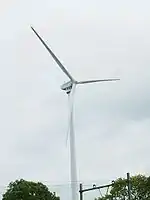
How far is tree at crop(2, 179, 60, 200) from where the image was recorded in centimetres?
5072

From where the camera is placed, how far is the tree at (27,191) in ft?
166

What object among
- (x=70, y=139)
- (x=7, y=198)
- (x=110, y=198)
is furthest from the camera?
(x=7, y=198)

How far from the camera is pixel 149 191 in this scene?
4591 cm

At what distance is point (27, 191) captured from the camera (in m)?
51.3

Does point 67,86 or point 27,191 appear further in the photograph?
point 27,191

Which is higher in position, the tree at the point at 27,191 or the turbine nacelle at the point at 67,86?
the turbine nacelle at the point at 67,86

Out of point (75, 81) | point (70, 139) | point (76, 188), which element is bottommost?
point (76, 188)

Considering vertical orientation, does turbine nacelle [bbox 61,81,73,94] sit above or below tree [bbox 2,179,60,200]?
above

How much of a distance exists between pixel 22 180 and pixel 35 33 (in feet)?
71.4

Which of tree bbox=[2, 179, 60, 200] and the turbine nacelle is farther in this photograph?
tree bbox=[2, 179, 60, 200]

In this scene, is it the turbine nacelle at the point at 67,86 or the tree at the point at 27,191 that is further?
the tree at the point at 27,191

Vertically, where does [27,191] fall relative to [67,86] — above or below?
below

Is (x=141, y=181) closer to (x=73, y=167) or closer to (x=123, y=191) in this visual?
(x=123, y=191)

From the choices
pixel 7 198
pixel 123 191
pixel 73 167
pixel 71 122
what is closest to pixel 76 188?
pixel 73 167
